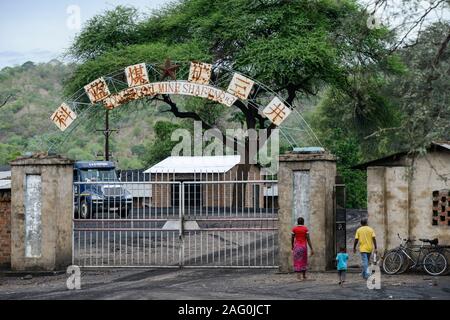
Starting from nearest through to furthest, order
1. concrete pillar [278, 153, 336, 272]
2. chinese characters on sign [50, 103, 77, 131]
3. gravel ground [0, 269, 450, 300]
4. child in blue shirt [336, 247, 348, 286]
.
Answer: gravel ground [0, 269, 450, 300] < child in blue shirt [336, 247, 348, 286] < concrete pillar [278, 153, 336, 272] < chinese characters on sign [50, 103, 77, 131]

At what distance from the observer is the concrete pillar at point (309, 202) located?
24422 millimetres

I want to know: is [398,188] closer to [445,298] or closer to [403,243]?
[403,243]

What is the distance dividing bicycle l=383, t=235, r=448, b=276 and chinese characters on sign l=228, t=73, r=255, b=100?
6.35m

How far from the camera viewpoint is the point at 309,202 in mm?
24547

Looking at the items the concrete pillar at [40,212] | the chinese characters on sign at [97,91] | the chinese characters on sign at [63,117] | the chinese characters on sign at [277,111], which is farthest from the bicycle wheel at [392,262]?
the chinese characters on sign at [63,117]

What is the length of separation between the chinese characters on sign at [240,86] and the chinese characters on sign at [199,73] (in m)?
0.75

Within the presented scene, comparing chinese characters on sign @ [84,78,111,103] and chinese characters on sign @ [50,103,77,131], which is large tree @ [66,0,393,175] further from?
chinese characters on sign @ [50,103,77,131]

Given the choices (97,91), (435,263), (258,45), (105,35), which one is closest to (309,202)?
(435,263)

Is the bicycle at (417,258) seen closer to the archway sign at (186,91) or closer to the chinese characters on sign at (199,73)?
the archway sign at (186,91)

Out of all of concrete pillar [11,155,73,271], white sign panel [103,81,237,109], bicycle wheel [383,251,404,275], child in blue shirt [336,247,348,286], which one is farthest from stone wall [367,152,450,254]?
concrete pillar [11,155,73,271]

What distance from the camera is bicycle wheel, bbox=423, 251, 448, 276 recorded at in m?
23.3

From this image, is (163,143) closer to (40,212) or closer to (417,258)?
(40,212)

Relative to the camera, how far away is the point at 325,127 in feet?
289

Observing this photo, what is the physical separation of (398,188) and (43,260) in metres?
9.11
